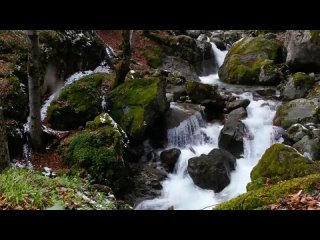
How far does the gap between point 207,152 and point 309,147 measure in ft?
11.2

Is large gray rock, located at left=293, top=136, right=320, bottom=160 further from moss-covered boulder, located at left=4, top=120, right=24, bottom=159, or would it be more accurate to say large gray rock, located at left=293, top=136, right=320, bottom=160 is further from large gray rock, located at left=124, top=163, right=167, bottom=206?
moss-covered boulder, located at left=4, top=120, right=24, bottom=159

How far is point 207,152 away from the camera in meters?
14.1

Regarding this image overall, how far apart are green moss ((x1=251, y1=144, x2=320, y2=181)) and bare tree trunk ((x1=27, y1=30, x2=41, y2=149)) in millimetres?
6263

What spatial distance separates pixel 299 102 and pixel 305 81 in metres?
2.44

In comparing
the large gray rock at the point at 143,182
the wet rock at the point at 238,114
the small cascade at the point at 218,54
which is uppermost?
the small cascade at the point at 218,54

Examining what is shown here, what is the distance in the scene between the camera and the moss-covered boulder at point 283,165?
9.59m

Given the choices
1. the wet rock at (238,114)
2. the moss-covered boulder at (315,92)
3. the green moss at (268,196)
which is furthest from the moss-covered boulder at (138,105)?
the green moss at (268,196)

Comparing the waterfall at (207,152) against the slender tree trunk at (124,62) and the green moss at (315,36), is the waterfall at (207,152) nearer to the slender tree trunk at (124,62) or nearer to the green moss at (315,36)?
the slender tree trunk at (124,62)

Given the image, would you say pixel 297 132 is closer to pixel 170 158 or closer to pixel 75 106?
pixel 170 158

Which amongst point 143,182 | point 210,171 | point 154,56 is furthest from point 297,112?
point 154,56

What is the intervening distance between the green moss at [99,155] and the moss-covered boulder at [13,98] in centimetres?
163
